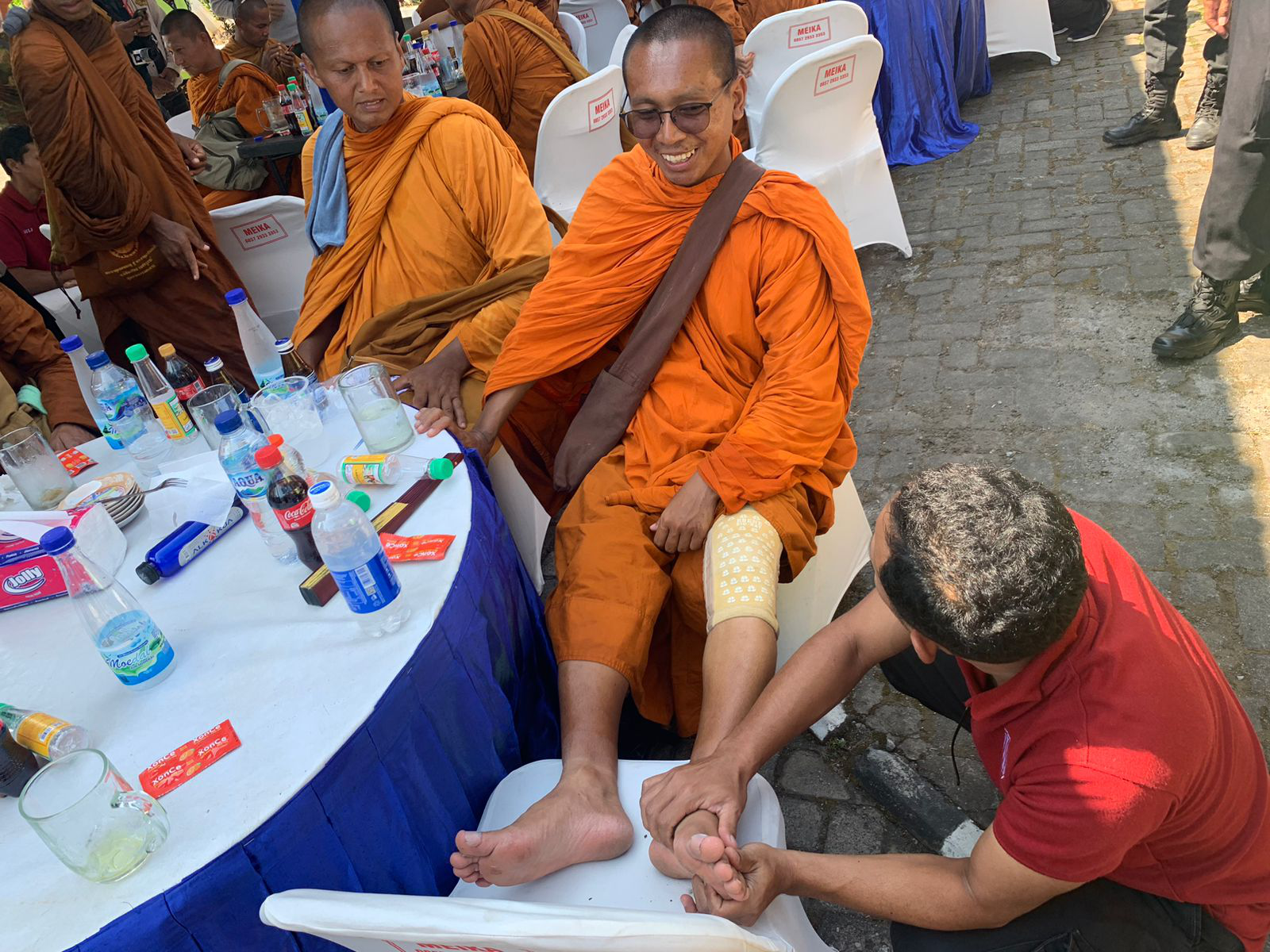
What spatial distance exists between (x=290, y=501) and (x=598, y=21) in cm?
573

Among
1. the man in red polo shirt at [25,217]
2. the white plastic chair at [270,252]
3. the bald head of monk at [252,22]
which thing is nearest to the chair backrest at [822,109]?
the white plastic chair at [270,252]

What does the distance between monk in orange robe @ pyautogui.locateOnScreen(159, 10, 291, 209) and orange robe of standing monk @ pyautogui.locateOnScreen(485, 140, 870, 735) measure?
3.34m

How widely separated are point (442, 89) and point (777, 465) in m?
4.11

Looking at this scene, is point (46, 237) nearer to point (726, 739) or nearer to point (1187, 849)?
point (726, 739)

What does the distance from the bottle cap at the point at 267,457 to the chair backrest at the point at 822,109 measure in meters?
3.00

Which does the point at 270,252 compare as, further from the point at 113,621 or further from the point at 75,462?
the point at 113,621

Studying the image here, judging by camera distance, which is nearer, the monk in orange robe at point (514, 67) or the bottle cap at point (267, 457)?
the bottle cap at point (267, 457)

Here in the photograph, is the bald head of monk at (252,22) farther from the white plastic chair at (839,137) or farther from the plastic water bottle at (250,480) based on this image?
the plastic water bottle at (250,480)

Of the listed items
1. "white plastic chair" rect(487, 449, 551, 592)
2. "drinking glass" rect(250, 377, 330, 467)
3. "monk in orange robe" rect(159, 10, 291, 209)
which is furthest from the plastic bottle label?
"monk in orange robe" rect(159, 10, 291, 209)

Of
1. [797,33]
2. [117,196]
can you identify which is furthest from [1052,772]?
[797,33]

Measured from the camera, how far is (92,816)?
117 cm

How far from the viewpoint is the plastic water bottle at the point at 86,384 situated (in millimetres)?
2273

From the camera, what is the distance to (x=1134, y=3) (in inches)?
274

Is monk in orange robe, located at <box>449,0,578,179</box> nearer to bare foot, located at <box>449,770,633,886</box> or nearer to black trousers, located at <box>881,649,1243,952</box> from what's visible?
bare foot, located at <box>449,770,633,886</box>
